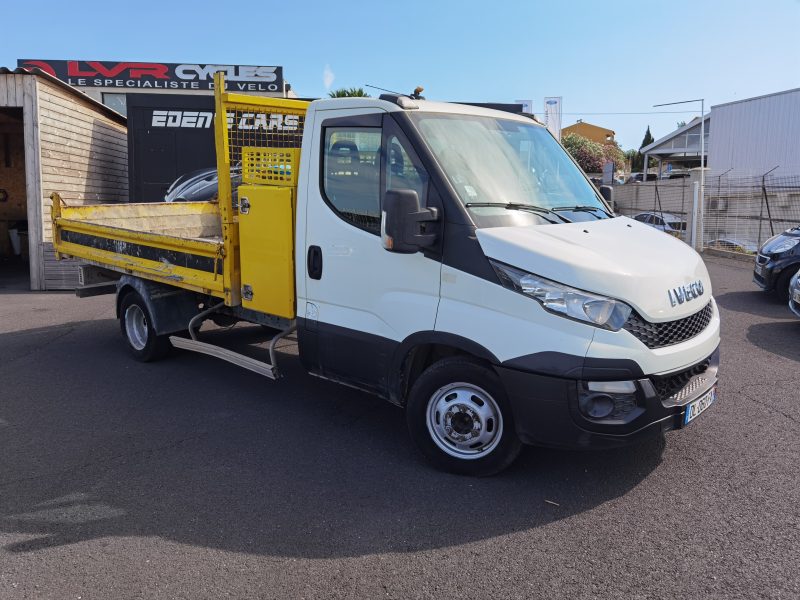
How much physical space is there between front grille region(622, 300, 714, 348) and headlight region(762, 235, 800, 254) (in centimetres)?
701

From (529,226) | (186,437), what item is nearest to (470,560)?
(529,226)

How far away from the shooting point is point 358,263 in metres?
4.40

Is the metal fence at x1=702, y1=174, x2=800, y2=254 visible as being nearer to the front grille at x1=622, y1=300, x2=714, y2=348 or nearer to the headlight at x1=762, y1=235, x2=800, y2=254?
the headlight at x1=762, y1=235, x2=800, y2=254

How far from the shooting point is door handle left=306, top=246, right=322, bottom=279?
464 cm

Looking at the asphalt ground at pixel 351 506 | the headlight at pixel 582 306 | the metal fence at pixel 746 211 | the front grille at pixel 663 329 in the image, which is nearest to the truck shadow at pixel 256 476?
the asphalt ground at pixel 351 506

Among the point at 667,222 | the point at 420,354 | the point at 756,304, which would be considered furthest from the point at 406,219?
the point at 667,222

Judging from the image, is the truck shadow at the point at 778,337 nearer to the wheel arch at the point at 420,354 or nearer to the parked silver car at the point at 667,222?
the wheel arch at the point at 420,354

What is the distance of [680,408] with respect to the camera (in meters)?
3.72

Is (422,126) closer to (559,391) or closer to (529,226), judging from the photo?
(529,226)

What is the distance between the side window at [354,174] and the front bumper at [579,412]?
1.43 meters

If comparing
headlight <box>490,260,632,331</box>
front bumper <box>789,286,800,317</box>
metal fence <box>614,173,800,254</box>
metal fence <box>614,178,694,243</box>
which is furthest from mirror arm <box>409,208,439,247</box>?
metal fence <box>614,173,800,254</box>

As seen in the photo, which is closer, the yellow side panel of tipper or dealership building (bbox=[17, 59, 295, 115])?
the yellow side panel of tipper

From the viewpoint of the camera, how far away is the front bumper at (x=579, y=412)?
356 cm

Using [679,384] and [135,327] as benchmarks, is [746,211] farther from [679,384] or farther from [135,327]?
[135,327]
